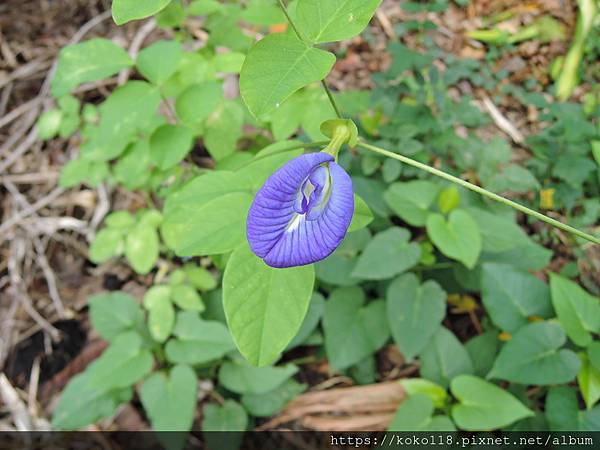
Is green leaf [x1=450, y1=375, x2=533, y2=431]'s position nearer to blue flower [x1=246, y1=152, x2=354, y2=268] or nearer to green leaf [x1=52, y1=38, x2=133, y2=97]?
blue flower [x1=246, y1=152, x2=354, y2=268]

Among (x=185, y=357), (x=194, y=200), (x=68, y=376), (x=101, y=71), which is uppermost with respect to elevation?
(x=101, y=71)

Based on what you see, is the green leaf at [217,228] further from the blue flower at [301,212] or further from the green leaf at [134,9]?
the green leaf at [134,9]

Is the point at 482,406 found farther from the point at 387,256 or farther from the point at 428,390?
the point at 387,256

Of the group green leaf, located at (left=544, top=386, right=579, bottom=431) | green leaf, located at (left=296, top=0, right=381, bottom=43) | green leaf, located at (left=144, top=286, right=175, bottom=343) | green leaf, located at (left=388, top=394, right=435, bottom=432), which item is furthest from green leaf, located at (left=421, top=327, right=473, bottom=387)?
green leaf, located at (left=296, top=0, right=381, bottom=43)

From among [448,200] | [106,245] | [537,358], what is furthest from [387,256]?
[106,245]

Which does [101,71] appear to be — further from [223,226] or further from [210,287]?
[210,287]

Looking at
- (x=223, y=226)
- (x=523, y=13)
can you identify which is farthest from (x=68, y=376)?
(x=523, y=13)
